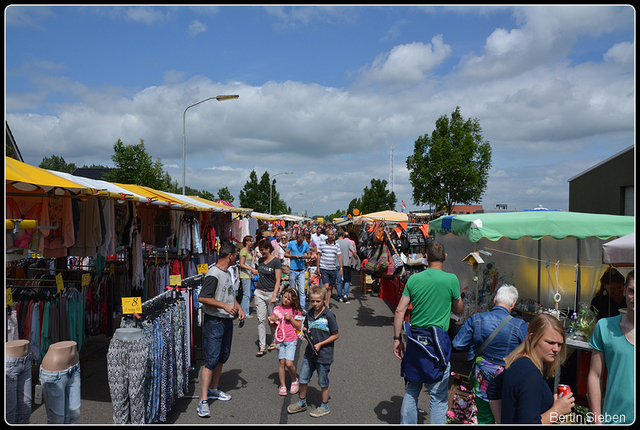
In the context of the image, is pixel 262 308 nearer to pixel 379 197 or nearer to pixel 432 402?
pixel 432 402

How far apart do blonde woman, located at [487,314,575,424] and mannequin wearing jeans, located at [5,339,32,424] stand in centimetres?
346

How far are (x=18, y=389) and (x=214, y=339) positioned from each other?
1.81 m

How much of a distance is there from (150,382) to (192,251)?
17.3 feet

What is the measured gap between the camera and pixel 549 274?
6160 millimetres

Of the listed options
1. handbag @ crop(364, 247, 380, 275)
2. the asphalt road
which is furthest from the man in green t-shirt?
handbag @ crop(364, 247, 380, 275)

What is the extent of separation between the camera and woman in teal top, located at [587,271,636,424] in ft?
8.39

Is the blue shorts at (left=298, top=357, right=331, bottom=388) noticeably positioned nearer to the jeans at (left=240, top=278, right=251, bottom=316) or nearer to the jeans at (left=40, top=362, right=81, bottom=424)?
the jeans at (left=40, top=362, right=81, bottom=424)

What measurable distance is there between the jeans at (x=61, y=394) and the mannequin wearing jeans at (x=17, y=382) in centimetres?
11

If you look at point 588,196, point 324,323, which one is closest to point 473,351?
point 324,323

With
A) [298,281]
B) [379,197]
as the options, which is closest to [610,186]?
[298,281]

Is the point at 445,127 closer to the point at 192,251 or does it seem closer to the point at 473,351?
the point at 192,251

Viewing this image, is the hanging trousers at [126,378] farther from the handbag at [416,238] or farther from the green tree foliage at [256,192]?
the green tree foliage at [256,192]

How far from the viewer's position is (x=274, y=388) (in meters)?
5.02

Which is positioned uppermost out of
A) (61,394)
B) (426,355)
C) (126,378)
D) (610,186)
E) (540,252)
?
(610,186)
